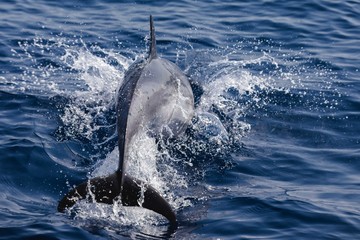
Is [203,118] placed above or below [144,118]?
below

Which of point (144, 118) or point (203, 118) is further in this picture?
point (203, 118)

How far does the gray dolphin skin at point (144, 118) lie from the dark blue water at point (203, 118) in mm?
311

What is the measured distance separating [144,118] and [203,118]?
2.11 meters

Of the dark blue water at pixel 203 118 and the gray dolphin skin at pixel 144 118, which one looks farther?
the dark blue water at pixel 203 118

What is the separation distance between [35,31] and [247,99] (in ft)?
20.4

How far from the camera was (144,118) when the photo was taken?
10258 millimetres

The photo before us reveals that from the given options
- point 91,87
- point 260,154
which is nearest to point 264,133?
point 260,154

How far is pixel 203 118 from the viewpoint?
12.2 metres

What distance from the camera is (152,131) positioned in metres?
10.5

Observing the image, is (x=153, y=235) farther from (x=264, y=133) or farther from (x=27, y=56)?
(x=27, y=56)

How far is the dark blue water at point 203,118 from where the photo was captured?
903 centimetres

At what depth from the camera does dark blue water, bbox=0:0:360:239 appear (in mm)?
9031

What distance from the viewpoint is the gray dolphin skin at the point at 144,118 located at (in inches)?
328

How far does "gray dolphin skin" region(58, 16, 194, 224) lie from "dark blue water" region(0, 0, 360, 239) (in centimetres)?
31
